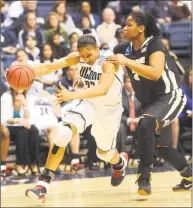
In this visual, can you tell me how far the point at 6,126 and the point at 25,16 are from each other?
3168mm

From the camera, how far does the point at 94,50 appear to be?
24.3 ft

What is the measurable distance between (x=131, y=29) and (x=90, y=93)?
90 cm

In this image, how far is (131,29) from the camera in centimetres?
731

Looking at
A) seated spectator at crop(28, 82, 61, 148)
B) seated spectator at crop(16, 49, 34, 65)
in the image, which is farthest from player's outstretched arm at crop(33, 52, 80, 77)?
seated spectator at crop(16, 49, 34, 65)

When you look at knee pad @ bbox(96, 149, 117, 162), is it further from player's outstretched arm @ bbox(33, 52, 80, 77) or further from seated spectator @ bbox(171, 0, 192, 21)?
seated spectator @ bbox(171, 0, 192, 21)

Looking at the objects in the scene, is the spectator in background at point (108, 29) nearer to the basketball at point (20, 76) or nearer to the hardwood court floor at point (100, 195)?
the hardwood court floor at point (100, 195)

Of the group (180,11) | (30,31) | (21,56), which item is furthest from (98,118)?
(180,11)

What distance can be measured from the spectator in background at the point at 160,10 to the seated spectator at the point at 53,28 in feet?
7.30

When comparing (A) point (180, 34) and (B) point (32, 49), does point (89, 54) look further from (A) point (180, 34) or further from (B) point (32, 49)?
(A) point (180, 34)

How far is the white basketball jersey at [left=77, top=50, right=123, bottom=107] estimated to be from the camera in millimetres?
7738

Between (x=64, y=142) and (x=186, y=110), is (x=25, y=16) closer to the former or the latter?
(x=186, y=110)

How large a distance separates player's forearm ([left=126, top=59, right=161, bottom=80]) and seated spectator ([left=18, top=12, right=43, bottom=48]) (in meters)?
6.10

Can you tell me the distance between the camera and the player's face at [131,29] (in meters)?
7.29

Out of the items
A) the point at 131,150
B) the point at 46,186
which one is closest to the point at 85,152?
the point at 131,150
